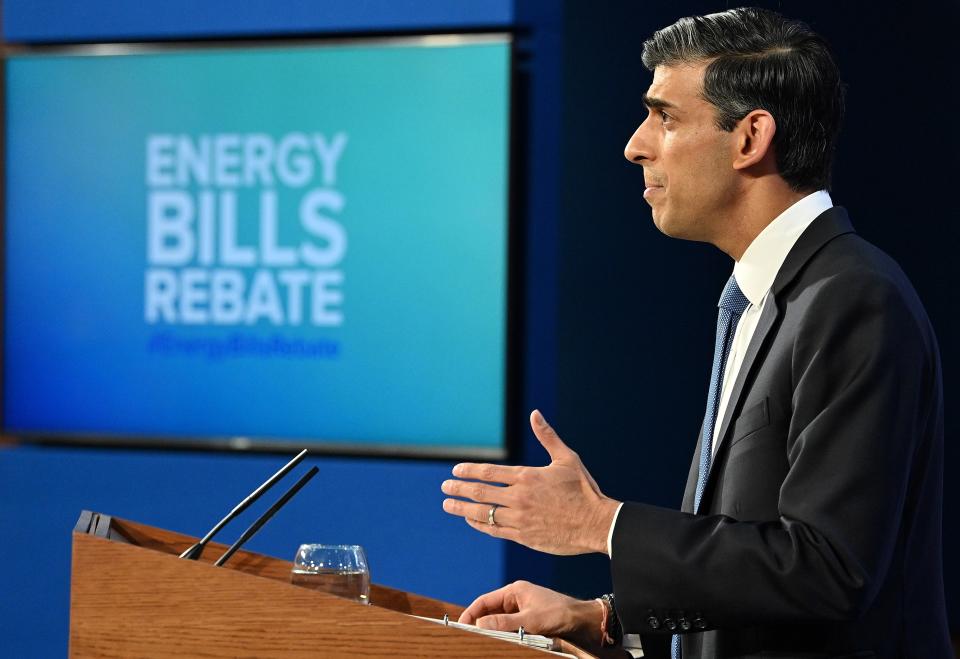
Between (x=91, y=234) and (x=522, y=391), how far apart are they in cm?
166

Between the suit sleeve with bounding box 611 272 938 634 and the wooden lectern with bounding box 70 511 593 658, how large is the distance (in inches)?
8.2

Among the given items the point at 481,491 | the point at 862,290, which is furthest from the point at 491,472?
the point at 862,290

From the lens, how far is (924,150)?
12.0 feet

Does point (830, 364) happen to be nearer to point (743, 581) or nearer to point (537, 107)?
point (743, 581)

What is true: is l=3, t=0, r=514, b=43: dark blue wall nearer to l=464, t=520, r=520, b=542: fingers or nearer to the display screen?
the display screen

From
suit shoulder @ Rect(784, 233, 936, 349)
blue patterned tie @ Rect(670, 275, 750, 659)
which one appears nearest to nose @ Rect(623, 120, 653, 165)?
blue patterned tie @ Rect(670, 275, 750, 659)

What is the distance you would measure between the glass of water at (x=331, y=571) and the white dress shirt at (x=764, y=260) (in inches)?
21.4

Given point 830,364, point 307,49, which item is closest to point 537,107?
point 307,49

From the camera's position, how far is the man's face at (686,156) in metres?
1.78

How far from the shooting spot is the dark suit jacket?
1422mm

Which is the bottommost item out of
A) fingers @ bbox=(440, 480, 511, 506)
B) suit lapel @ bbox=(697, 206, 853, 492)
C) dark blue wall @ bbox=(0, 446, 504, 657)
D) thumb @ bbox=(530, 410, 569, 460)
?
dark blue wall @ bbox=(0, 446, 504, 657)

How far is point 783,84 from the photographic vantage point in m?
1.73

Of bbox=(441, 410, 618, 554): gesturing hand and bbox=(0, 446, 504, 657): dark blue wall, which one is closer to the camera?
bbox=(441, 410, 618, 554): gesturing hand

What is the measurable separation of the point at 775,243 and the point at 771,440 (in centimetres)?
33
